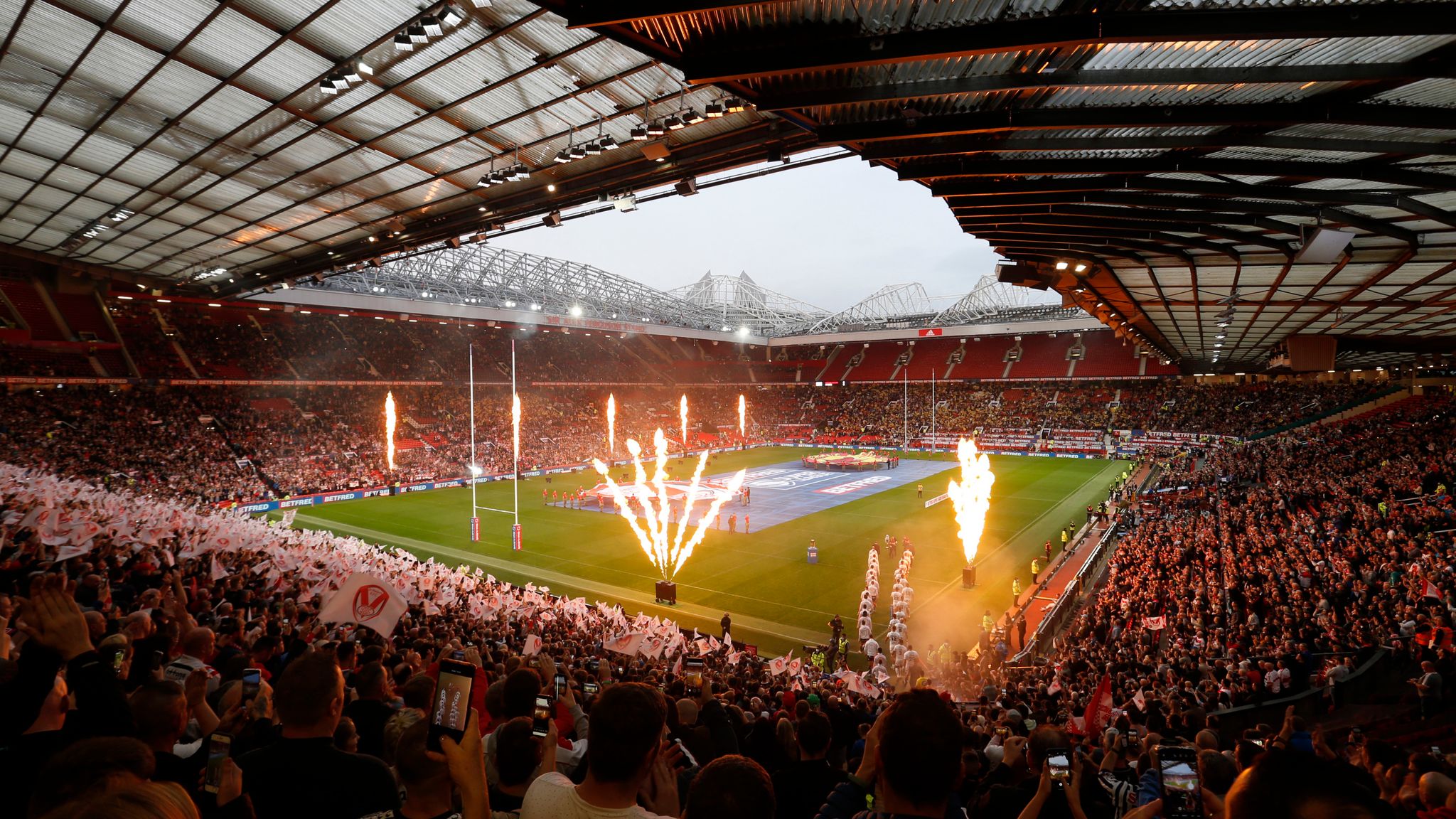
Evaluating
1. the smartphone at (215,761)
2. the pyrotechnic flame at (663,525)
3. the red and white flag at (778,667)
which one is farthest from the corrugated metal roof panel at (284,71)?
the pyrotechnic flame at (663,525)

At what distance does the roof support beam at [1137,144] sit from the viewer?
7527mm

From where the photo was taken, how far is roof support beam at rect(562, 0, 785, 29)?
220 inches

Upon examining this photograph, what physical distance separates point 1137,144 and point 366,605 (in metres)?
12.0

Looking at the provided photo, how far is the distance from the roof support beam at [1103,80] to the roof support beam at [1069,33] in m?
0.71

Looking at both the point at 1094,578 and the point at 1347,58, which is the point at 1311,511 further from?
the point at 1347,58

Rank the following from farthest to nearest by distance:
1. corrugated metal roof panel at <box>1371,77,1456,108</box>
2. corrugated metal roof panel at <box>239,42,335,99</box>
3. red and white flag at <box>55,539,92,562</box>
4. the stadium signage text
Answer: the stadium signage text < corrugated metal roof panel at <box>239,42,335,99</box> < red and white flag at <box>55,539,92,562</box> < corrugated metal roof panel at <box>1371,77,1456,108</box>

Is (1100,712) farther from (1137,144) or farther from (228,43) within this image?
(228,43)

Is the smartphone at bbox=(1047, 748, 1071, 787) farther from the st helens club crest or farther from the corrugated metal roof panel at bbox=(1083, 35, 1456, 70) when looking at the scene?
the st helens club crest

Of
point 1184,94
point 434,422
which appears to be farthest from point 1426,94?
point 434,422

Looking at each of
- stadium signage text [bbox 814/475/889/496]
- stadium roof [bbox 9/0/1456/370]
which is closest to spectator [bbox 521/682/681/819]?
stadium roof [bbox 9/0/1456/370]

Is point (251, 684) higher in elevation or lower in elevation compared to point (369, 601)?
higher

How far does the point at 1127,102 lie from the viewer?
7.61 metres

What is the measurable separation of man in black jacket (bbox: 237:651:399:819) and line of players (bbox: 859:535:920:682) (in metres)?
14.5

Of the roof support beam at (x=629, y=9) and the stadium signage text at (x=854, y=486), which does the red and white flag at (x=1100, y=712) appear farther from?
the stadium signage text at (x=854, y=486)
